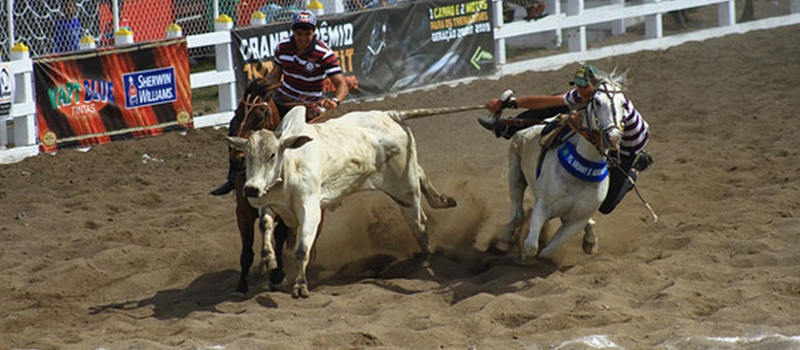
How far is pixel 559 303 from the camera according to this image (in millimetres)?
7422

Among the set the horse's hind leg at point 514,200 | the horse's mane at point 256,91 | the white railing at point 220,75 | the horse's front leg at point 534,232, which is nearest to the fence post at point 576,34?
the white railing at point 220,75

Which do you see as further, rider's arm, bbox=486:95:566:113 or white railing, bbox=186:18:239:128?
white railing, bbox=186:18:239:128

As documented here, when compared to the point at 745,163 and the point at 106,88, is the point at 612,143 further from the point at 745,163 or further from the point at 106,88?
the point at 106,88

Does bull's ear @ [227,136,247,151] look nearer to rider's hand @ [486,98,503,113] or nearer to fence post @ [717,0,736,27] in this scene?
rider's hand @ [486,98,503,113]

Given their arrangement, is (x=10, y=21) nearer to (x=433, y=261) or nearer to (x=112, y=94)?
(x=112, y=94)

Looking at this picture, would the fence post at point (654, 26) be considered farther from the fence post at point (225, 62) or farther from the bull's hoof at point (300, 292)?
the bull's hoof at point (300, 292)

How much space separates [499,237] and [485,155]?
11.1ft

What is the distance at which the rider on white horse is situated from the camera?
8.12m

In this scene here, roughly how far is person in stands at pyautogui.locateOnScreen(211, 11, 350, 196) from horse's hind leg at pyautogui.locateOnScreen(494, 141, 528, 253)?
1.37 metres


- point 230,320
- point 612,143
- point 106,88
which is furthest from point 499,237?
point 106,88

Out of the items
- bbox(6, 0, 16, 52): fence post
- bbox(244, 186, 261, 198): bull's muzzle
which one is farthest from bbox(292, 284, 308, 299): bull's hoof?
bbox(6, 0, 16, 52): fence post

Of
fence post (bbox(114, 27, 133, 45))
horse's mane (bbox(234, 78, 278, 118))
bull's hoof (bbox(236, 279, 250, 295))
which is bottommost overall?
bull's hoof (bbox(236, 279, 250, 295))

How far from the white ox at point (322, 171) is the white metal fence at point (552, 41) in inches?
215

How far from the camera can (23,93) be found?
13.0m
